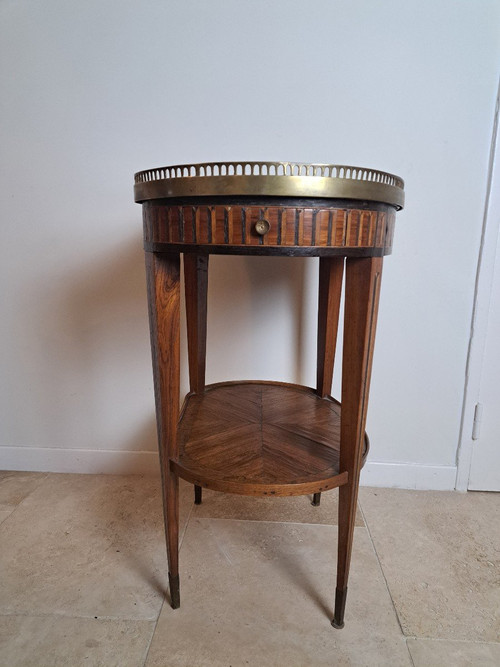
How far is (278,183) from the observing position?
0.74m

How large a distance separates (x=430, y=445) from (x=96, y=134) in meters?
1.56

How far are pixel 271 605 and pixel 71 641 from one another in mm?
461

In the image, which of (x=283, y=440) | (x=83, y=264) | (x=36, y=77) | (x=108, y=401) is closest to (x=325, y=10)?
(x=36, y=77)

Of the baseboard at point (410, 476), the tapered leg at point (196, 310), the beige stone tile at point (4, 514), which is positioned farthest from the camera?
the baseboard at point (410, 476)

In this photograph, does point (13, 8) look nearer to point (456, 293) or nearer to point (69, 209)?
point (69, 209)

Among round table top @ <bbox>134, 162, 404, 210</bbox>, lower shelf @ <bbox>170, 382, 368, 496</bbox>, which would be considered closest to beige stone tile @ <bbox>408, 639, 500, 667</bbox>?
lower shelf @ <bbox>170, 382, 368, 496</bbox>

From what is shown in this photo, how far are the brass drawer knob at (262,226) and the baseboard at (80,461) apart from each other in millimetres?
1158

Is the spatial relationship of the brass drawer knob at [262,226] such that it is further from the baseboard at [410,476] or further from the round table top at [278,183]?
the baseboard at [410,476]

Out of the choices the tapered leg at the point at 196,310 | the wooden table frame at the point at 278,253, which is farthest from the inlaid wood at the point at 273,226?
the tapered leg at the point at 196,310

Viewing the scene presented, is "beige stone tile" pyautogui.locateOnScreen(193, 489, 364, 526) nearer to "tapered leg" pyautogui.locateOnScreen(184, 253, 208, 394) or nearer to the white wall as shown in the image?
the white wall

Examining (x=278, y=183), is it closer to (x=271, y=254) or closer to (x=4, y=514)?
(x=271, y=254)

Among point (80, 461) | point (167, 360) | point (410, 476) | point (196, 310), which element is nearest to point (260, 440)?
point (167, 360)

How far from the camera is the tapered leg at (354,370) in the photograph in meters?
0.86

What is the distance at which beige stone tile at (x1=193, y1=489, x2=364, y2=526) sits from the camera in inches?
56.1
